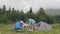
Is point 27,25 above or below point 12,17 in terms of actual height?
above

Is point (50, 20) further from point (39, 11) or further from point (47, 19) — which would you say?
point (39, 11)

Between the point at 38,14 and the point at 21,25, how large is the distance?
56370 millimetres

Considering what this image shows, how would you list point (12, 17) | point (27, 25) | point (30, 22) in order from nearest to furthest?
1. point (27, 25)
2. point (30, 22)
3. point (12, 17)

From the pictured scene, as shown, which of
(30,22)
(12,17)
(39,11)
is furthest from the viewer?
(39,11)

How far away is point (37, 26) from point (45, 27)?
1.20m

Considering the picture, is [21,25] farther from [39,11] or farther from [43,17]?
[39,11]

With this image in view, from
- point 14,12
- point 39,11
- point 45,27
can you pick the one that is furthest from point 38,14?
point 45,27

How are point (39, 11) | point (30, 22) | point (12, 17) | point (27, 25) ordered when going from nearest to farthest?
1. point (27, 25)
2. point (30, 22)
3. point (12, 17)
4. point (39, 11)

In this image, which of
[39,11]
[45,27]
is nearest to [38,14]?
[39,11]

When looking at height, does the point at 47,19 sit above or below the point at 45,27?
below

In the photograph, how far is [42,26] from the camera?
2338cm

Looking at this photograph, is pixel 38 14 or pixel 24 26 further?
pixel 38 14

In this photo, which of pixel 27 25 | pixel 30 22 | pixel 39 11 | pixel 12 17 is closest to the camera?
pixel 27 25

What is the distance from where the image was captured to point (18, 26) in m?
20.7
